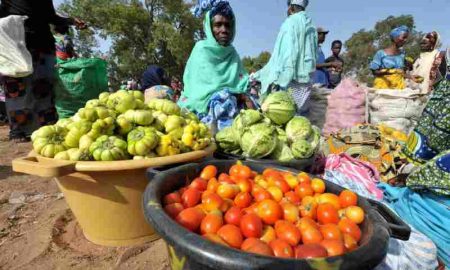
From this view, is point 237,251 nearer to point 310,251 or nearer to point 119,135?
point 310,251

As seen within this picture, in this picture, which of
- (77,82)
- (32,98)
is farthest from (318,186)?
(32,98)

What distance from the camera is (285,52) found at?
3.93m

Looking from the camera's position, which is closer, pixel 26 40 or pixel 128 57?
pixel 26 40

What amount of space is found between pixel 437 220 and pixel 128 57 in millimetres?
22106

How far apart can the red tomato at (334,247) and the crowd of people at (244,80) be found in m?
1.10

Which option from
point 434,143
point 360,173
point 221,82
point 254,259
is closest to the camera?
point 254,259

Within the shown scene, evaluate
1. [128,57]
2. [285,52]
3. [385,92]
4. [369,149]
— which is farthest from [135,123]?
[128,57]

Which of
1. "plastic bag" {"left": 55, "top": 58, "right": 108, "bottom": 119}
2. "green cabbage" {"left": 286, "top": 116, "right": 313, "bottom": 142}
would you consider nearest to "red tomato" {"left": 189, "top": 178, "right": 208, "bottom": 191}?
"green cabbage" {"left": 286, "top": 116, "right": 313, "bottom": 142}

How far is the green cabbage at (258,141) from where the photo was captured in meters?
2.12

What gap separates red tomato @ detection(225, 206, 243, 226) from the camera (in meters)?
1.11

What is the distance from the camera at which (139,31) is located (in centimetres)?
2158

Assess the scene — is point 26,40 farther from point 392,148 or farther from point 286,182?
point 392,148

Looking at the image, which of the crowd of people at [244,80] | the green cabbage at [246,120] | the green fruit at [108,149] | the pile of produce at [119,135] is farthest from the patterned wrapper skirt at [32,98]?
the green cabbage at [246,120]

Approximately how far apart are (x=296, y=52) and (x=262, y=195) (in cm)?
304
